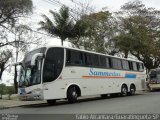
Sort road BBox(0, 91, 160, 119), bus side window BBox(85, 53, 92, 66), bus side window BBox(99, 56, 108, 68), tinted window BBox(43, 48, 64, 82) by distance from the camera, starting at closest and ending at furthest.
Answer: road BBox(0, 91, 160, 119), tinted window BBox(43, 48, 64, 82), bus side window BBox(85, 53, 92, 66), bus side window BBox(99, 56, 108, 68)

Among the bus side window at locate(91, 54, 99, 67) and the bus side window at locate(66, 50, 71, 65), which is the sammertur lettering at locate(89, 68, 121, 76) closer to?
the bus side window at locate(91, 54, 99, 67)

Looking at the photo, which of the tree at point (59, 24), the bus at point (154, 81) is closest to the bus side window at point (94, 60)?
the tree at point (59, 24)

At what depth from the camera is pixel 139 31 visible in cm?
3903

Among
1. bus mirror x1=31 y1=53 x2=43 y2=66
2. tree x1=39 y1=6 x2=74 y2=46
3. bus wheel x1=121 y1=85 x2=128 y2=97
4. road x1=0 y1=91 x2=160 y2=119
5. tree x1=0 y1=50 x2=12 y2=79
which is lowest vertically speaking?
road x1=0 y1=91 x2=160 y2=119

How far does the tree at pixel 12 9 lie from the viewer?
27.3 metres

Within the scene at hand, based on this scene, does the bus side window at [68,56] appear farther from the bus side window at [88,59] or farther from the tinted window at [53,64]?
the bus side window at [88,59]

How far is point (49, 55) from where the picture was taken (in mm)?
16312

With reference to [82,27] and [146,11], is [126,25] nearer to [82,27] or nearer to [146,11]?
[146,11]

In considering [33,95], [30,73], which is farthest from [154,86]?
[33,95]

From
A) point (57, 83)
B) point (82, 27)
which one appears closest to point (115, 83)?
point (57, 83)

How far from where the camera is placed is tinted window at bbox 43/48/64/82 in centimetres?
1603

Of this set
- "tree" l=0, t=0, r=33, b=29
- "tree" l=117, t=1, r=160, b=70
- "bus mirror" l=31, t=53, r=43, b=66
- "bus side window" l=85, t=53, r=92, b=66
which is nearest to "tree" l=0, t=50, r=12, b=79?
"tree" l=0, t=0, r=33, b=29

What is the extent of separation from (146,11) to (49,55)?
93.9ft

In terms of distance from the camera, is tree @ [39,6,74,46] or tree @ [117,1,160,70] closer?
tree @ [39,6,74,46]
